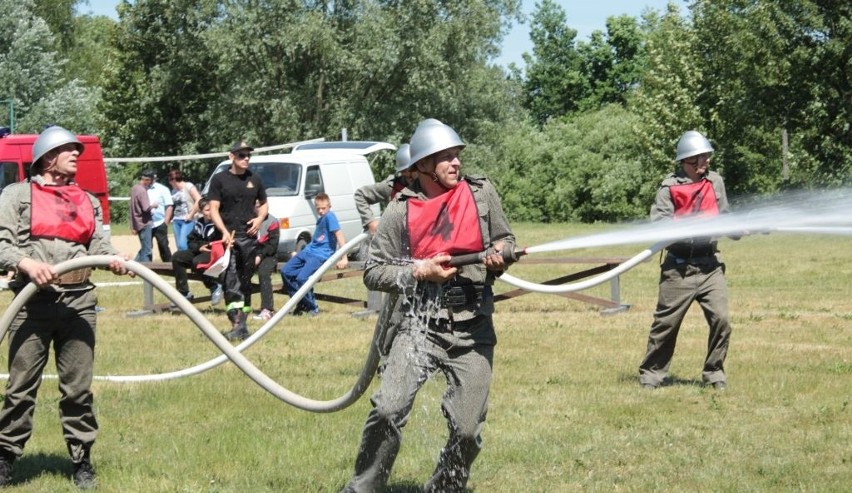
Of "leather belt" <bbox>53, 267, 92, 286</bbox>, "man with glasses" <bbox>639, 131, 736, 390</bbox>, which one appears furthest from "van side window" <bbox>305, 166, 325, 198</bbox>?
"leather belt" <bbox>53, 267, 92, 286</bbox>

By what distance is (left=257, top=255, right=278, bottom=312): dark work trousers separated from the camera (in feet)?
50.5

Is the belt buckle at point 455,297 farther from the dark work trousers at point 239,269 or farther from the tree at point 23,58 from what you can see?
the tree at point 23,58

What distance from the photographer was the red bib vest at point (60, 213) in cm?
741

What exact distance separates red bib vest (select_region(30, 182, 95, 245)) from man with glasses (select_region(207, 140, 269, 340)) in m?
6.36

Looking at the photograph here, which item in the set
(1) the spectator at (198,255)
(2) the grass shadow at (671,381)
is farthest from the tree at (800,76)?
(2) the grass shadow at (671,381)

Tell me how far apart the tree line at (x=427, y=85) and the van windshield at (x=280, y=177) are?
68.5 feet

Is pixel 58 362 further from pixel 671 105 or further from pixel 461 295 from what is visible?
pixel 671 105

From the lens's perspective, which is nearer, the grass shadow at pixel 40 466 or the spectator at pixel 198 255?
the grass shadow at pixel 40 466

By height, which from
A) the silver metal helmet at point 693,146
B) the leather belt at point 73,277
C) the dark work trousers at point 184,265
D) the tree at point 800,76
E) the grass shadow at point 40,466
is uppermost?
the tree at point 800,76

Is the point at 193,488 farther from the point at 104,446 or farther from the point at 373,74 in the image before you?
the point at 373,74

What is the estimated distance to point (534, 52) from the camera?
90.6 metres

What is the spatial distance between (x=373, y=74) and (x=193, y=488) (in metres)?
39.4

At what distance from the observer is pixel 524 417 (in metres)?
9.54

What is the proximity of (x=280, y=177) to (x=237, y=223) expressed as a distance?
9.81m
